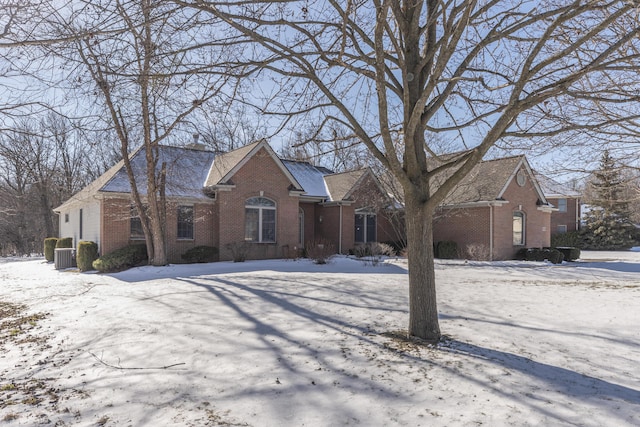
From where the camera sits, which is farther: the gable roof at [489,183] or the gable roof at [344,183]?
the gable roof at [344,183]

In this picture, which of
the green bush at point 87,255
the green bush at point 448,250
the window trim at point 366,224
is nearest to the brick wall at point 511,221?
the green bush at point 448,250

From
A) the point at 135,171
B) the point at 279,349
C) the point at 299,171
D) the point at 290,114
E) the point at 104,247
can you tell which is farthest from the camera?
the point at 299,171

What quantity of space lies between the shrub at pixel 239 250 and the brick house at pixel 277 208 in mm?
165

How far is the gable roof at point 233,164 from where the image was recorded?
60.2ft

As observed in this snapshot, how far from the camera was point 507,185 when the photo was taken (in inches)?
853

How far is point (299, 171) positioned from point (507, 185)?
40.7ft

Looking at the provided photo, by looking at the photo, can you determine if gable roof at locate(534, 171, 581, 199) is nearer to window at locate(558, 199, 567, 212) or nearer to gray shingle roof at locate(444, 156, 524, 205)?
gray shingle roof at locate(444, 156, 524, 205)

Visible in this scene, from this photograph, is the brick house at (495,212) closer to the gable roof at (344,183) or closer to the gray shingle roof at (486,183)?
the gray shingle roof at (486,183)

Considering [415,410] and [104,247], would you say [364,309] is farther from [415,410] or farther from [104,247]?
[104,247]

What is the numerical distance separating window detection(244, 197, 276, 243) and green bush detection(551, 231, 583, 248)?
99.3ft

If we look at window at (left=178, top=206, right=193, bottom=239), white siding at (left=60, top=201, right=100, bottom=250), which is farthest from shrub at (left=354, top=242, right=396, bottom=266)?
white siding at (left=60, top=201, right=100, bottom=250)

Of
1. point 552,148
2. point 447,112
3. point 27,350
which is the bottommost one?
point 27,350

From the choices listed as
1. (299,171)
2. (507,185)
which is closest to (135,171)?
(299,171)

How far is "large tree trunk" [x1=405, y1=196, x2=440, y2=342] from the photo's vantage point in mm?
5957
